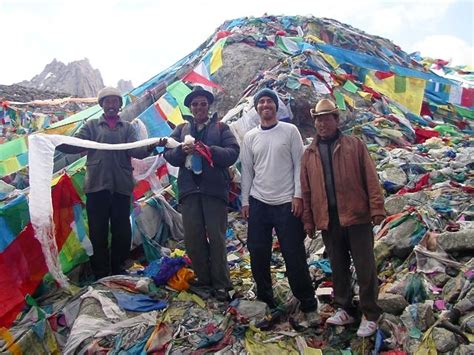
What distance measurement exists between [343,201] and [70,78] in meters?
57.0

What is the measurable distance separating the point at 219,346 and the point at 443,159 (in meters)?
6.19

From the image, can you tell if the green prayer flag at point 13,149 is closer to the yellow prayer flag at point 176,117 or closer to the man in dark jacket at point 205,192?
the man in dark jacket at point 205,192

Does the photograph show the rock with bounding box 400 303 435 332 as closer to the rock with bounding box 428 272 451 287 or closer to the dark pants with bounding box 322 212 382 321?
the dark pants with bounding box 322 212 382 321

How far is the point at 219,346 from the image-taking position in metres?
3.73

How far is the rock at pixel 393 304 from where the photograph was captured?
395 centimetres

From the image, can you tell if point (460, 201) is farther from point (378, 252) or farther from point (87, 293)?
point (87, 293)

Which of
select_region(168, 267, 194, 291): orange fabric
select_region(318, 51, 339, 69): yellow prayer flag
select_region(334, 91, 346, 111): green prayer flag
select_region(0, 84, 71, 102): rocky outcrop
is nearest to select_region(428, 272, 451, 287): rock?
select_region(168, 267, 194, 291): orange fabric

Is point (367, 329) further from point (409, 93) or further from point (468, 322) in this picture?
point (409, 93)

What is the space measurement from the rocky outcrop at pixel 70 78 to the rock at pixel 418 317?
175 feet

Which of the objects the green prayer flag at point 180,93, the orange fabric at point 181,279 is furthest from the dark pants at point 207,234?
the green prayer flag at point 180,93

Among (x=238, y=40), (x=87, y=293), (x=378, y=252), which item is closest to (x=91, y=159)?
(x=87, y=293)

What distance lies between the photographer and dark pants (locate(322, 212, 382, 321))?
3.68 meters

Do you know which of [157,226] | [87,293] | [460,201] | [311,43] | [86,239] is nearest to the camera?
[87,293]

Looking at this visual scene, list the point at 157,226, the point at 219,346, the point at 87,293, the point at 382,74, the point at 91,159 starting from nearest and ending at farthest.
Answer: the point at 219,346 < the point at 87,293 < the point at 91,159 < the point at 157,226 < the point at 382,74
